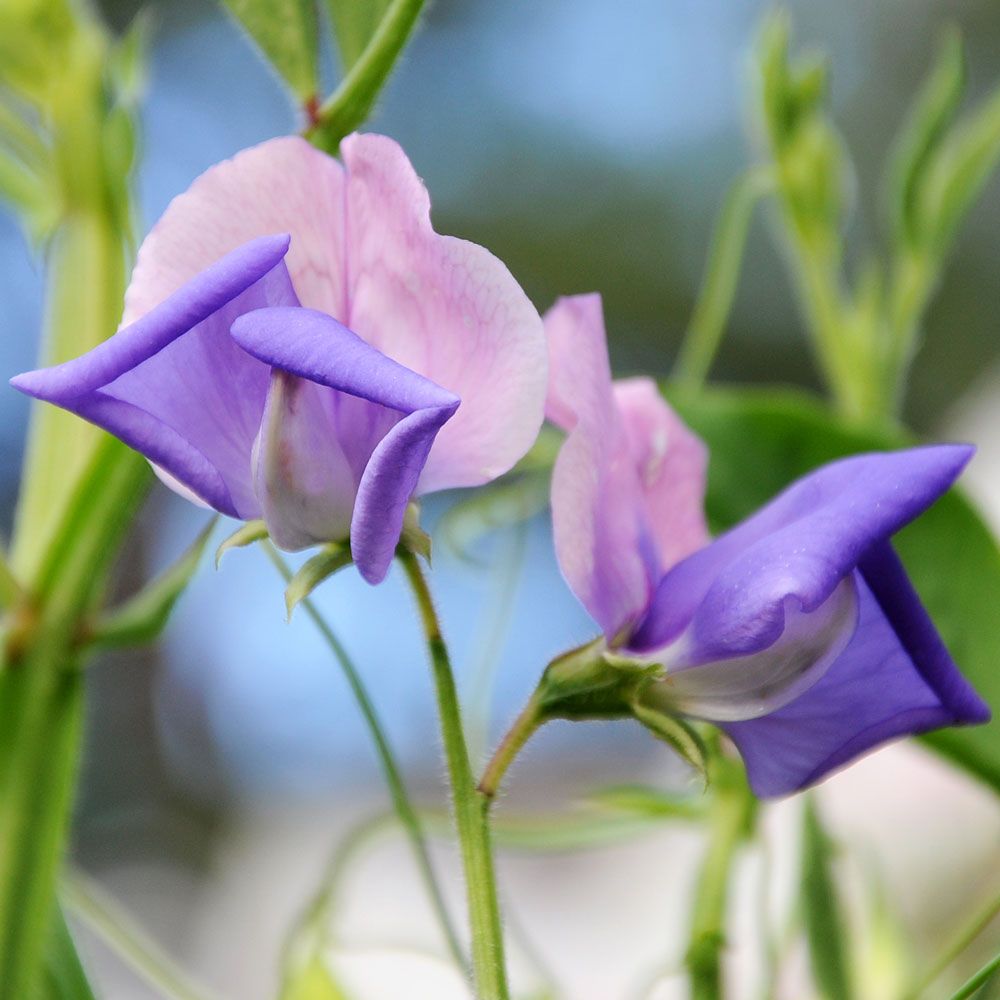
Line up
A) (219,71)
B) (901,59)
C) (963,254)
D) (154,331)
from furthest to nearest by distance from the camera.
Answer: (901,59)
(963,254)
(219,71)
(154,331)

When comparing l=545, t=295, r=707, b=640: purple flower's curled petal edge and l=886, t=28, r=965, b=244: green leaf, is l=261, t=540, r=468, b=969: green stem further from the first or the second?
l=886, t=28, r=965, b=244: green leaf

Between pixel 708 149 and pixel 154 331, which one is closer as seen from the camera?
pixel 154 331

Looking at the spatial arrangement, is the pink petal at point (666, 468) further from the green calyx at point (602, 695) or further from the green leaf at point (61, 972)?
the green leaf at point (61, 972)

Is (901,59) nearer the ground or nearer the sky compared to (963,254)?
nearer the sky

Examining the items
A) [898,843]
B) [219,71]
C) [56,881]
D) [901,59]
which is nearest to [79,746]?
[56,881]

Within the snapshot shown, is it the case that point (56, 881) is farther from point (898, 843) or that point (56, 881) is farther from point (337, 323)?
point (898, 843)

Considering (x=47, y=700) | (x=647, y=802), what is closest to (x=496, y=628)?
(x=647, y=802)

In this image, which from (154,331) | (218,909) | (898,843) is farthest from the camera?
(218,909)
